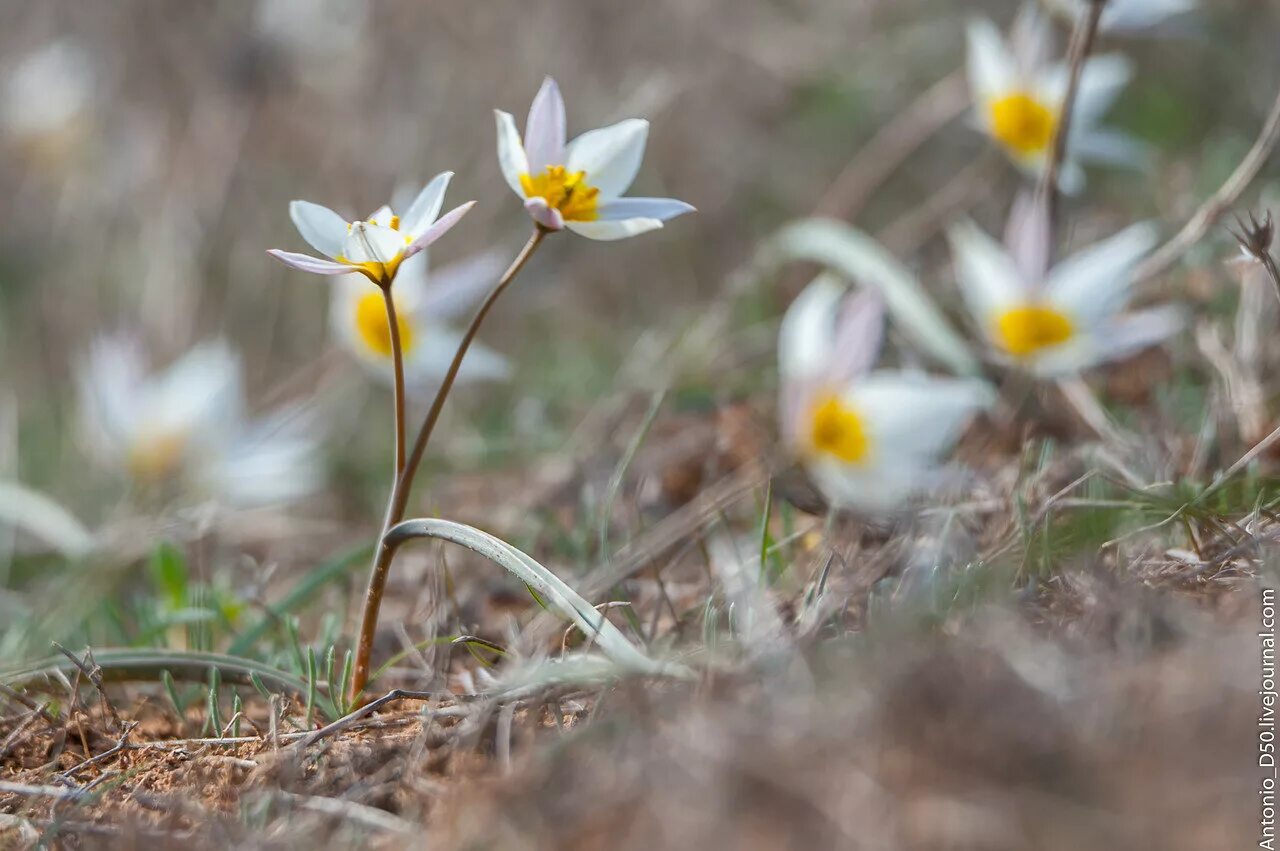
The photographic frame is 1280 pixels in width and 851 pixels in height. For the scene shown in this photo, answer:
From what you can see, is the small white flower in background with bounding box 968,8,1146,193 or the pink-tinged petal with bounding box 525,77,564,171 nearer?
the pink-tinged petal with bounding box 525,77,564,171

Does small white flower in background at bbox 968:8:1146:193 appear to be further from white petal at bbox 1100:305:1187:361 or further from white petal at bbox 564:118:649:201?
white petal at bbox 564:118:649:201

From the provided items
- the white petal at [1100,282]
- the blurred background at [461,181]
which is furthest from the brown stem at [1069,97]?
the blurred background at [461,181]

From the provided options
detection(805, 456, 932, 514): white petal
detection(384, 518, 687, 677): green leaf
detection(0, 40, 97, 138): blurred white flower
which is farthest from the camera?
detection(0, 40, 97, 138): blurred white flower

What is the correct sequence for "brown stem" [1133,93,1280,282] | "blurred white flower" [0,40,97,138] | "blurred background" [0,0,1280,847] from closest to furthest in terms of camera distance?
"brown stem" [1133,93,1280,282] < "blurred background" [0,0,1280,847] < "blurred white flower" [0,40,97,138]

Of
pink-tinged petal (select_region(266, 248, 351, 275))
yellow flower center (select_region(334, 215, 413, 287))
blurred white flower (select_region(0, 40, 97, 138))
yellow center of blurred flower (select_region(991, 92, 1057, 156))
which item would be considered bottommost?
yellow center of blurred flower (select_region(991, 92, 1057, 156))

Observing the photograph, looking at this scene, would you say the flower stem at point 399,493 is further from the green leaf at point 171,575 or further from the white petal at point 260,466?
the white petal at point 260,466

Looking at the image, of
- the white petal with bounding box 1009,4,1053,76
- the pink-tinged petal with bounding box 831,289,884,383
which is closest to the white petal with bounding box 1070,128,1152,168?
the white petal with bounding box 1009,4,1053,76

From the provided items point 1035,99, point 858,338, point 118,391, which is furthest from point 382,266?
point 1035,99

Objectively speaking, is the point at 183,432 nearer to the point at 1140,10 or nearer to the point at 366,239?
the point at 366,239
